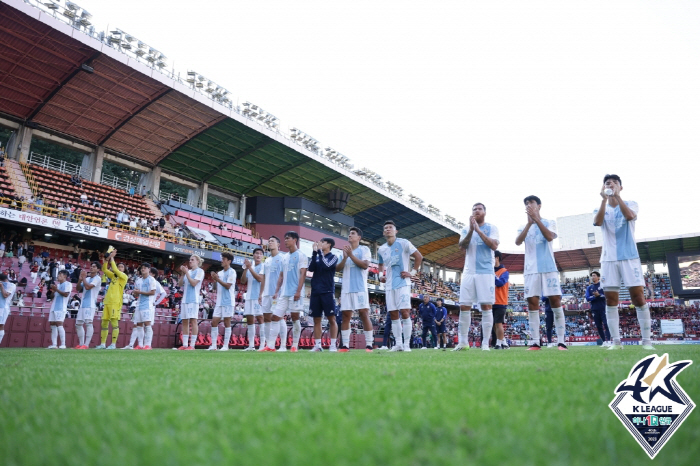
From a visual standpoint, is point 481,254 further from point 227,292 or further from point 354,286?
point 227,292

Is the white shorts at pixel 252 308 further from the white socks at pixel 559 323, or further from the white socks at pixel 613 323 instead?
the white socks at pixel 613 323

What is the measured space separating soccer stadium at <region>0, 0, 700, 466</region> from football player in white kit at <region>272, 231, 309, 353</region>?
0.18 ft

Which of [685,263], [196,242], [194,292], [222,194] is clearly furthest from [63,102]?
[685,263]

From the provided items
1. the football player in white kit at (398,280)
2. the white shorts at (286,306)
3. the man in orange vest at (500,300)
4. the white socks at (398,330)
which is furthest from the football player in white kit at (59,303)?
the man in orange vest at (500,300)

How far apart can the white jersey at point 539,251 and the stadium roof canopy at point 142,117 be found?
20.5 meters

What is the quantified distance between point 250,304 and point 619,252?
7.50 meters

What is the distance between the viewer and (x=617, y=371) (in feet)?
8.17

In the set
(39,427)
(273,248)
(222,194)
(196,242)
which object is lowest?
(39,427)

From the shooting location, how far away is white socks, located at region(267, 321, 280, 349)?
29.7ft

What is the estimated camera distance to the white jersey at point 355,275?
26.7 ft

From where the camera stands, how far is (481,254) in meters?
7.42

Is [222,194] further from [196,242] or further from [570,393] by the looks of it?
[570,393]

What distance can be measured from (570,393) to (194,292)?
9635 millimetres

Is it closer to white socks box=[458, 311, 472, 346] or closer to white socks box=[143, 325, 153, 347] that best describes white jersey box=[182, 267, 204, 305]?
white socks box=[143, 325, 153, 347]
